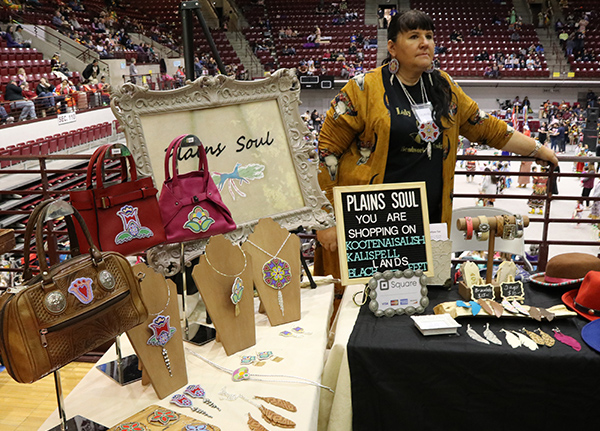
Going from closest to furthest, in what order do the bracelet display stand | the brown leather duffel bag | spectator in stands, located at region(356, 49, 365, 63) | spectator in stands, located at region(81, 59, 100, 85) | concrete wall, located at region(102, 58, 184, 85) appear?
the brown leather duffel bag
the bracelet display stand
spectator in stands, located at region(81, 59, 100, 85)
concrete wall, located at region(102, 58, 184, 85)
spectator in stands, located at region(356, 49, 365, 63)

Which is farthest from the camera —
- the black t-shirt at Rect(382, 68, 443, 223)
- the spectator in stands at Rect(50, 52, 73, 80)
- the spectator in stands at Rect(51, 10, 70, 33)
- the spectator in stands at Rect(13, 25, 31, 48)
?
the spectator in stands at Rect(51, 10, 70, 33)

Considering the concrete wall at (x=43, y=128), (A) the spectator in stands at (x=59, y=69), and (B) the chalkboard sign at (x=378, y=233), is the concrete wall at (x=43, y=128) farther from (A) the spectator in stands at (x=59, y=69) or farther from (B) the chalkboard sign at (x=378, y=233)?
(B) the chalkboard sign at (x=378, y=233)

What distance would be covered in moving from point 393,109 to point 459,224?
575mm

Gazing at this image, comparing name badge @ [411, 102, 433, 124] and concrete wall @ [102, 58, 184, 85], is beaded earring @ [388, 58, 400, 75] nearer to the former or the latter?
name badge @ [411, 102, 433, 124]

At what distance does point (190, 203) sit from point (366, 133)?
33.2 inches

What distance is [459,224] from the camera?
5.79 feet

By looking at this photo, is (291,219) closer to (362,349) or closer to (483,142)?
(362,349)

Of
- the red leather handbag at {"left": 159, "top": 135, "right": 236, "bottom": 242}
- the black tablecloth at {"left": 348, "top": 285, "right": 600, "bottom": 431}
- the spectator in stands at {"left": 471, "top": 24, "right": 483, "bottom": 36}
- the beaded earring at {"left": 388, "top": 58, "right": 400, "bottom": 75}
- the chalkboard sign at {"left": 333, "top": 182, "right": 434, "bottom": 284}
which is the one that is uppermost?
the spectator in stands at {"left": 471, "top": 24, "right": 483, "bottom": 36}

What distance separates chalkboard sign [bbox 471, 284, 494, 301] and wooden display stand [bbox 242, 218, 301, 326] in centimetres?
58

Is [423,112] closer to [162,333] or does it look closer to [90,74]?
[162,333]

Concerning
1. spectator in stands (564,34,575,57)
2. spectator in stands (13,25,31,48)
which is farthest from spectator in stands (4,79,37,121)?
spectator in stands (564,34,575,57)

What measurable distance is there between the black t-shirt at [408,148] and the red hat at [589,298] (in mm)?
685

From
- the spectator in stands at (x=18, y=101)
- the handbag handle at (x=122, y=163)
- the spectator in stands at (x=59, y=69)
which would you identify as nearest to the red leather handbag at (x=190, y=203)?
the handbag handle at (x=122, y=163)

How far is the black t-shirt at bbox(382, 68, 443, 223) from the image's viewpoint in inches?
81.9
